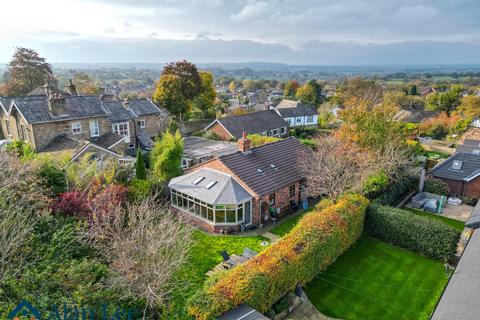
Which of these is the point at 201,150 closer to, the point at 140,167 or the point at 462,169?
the point at 140,167

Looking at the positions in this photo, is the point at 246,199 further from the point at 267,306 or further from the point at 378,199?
the point at 378,199

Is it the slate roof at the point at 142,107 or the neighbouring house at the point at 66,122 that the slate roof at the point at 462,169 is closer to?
the neighbouring house at the point at 66,122

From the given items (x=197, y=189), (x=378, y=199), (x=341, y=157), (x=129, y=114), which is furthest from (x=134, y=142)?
(x=378, y=199)

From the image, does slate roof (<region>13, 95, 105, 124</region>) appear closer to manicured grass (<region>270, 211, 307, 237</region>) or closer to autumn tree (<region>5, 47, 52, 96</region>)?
manicured grass (<region>270, 211, 307, 237</region>)

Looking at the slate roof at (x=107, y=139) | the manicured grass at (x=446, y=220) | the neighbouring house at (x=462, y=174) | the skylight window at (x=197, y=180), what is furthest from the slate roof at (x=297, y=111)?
the skylight window at (x=197, y=180)

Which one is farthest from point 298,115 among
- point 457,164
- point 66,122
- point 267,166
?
point 66,122

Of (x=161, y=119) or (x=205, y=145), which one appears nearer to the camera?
(x=205, y=145)
